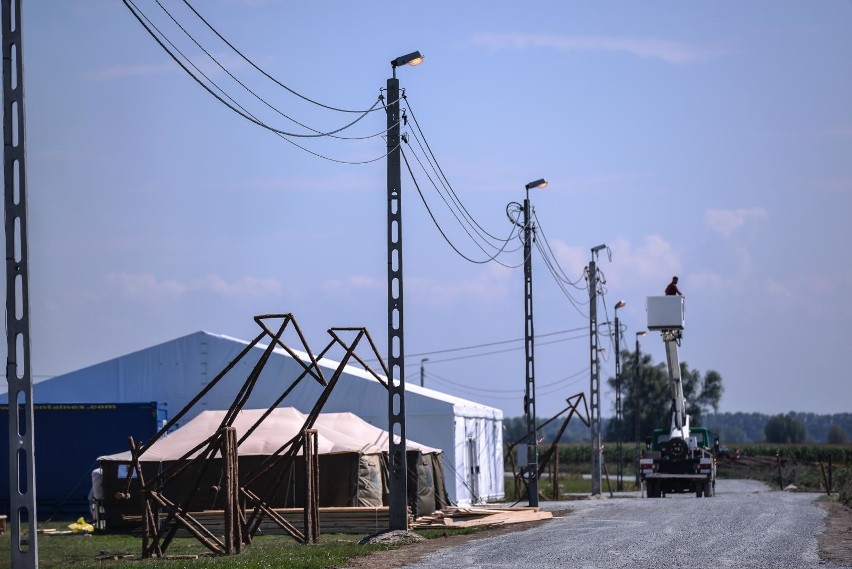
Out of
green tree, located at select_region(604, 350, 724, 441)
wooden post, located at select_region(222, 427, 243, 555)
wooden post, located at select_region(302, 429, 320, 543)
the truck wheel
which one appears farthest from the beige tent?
green tree, located at select_region(604, 350, 724, 441)

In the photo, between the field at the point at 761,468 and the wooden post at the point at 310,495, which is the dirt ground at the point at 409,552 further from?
the field at the point at 761,468

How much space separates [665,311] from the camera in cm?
4128

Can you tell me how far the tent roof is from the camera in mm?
33531

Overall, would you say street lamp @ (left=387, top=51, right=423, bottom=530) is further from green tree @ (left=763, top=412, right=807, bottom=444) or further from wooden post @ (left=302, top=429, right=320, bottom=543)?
green tree @ (left=763, top=412, right=807, bottom=444)

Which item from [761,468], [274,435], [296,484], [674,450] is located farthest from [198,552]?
[761,468]

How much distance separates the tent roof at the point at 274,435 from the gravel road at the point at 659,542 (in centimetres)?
584

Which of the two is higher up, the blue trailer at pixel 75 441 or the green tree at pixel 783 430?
the blue trailer at pixel 75 441

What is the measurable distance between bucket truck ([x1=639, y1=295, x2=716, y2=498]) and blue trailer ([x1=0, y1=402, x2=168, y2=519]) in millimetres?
16325

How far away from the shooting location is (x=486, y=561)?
2064cm

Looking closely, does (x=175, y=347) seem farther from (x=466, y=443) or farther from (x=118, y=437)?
(x=466, y=443)

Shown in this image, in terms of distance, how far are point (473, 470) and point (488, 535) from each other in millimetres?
16753

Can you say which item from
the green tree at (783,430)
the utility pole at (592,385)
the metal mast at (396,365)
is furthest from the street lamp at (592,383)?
the green tree at (783,430)

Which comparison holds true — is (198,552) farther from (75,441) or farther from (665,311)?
(665,311)

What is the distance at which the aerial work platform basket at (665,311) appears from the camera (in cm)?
4116
